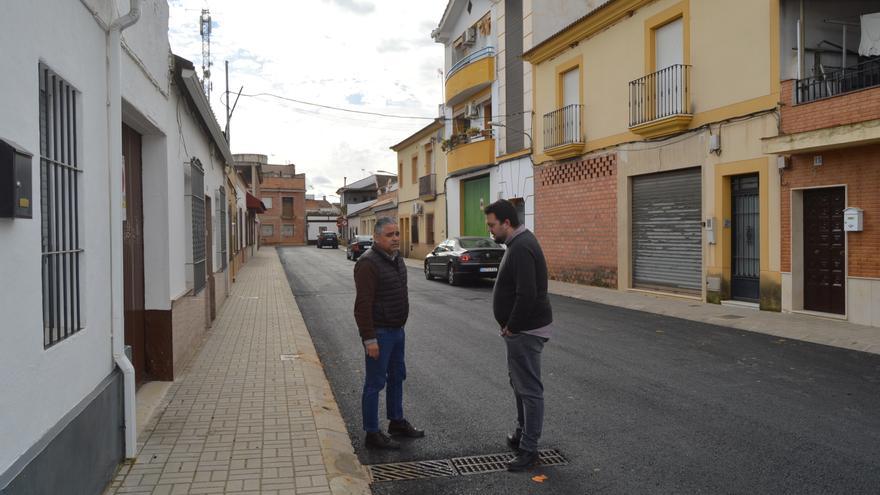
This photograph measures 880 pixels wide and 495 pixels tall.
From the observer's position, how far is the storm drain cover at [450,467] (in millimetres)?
4289

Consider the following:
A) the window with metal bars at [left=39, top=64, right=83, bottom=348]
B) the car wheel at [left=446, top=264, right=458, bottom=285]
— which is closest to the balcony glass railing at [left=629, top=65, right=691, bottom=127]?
the car wheel at [left=446, top=264, right=458, bottom=285]

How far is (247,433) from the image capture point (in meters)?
4.93

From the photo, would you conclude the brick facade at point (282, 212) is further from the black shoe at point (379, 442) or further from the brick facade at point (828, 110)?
the black shoe at point (379, 442)

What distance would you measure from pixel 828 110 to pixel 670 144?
13.8 feet

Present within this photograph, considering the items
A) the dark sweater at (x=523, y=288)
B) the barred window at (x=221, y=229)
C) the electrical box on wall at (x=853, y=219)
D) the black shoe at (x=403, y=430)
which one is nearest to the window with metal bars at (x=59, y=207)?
the black shoe at (x=403, y=430)

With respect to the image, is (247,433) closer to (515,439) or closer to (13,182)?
(515,439)

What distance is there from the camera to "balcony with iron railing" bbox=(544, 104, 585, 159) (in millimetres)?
17797

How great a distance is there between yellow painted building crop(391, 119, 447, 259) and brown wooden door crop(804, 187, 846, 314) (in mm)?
19291

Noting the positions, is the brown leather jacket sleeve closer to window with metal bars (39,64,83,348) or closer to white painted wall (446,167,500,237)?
window with metal bars (39,64,83,348)

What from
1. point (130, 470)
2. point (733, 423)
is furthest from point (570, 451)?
point (130, 470)

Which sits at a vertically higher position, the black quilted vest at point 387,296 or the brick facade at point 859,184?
the brick facade at point 859,184

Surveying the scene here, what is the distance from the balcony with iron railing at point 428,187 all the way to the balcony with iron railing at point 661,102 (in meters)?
16.2

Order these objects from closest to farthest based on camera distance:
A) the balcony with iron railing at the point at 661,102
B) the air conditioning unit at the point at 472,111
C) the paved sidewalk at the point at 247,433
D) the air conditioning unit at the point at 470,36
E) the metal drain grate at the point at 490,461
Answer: the paved sidewalk at the point at 247,433 → the metal drain grate at the point at 490,461 → the balcony with iron railing at the point at 661,102 → the air conditioning unit at the point at 472,111 → the air conditioning unit at the point at 470,36

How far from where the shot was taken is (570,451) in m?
4.66
